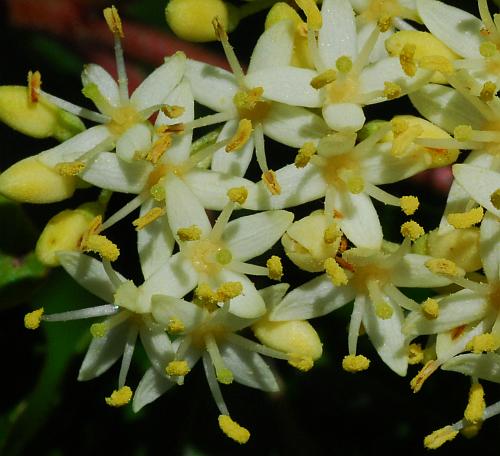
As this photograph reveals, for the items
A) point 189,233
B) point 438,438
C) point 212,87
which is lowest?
point 438,438

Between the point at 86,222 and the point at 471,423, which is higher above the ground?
the point at 86,222

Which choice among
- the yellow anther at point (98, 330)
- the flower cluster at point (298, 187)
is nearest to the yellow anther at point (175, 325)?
the flower cluster at point (298, 187)

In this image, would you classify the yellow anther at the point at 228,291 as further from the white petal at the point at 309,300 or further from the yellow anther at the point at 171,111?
the yellow anther at the point at 171,111

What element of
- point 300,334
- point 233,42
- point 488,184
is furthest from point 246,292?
point 233,42

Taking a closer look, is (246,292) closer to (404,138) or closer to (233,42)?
(404,138)

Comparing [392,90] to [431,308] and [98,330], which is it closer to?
[431,308]

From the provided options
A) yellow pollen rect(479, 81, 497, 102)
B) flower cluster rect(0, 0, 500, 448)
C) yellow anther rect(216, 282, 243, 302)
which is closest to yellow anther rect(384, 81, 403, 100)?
flower cluster rect(0, 0, 500, 448)

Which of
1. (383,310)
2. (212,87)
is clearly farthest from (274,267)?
(212,87)
